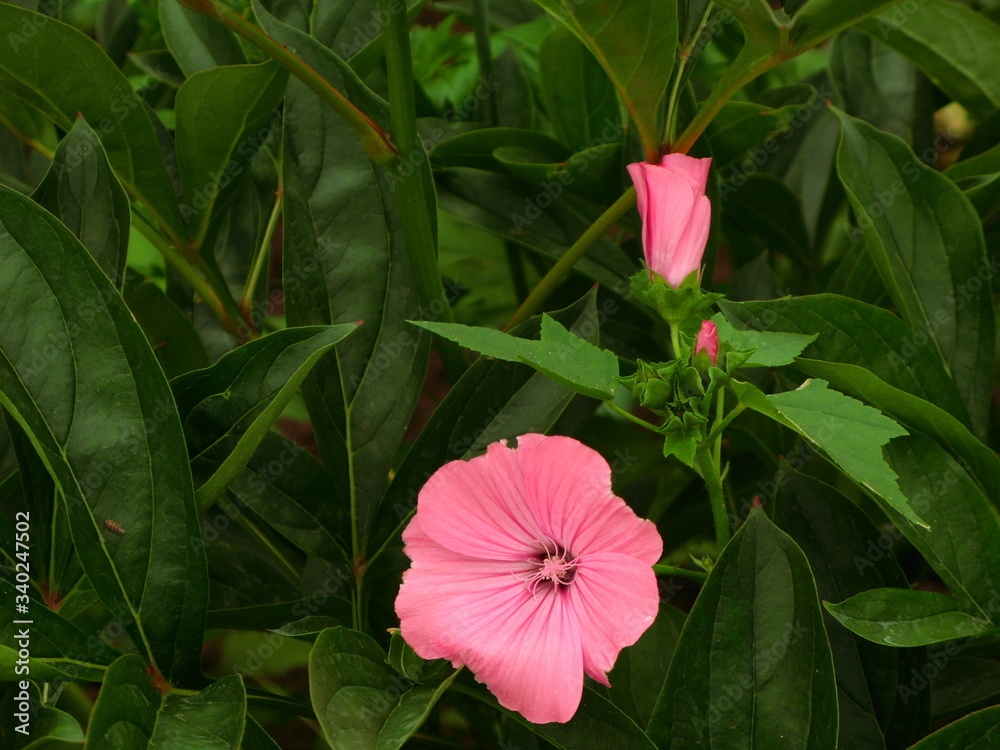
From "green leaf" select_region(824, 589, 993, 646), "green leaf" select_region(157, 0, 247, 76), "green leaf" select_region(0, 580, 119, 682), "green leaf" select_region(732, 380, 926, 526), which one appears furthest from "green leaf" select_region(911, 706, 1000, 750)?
"green leaf" select_region(157, 0, 247, 76)

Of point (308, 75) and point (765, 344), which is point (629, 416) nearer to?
point (765, 344)

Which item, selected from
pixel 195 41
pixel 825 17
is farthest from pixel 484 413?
pixel 195 41

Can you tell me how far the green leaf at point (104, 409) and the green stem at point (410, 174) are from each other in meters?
0.24

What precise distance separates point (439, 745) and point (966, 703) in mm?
476

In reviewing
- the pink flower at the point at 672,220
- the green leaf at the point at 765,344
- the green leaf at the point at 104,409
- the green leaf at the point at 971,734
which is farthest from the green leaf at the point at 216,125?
the green leaf at the point at 971,734

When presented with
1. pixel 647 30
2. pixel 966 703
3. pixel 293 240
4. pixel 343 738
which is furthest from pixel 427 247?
pixel 966 703

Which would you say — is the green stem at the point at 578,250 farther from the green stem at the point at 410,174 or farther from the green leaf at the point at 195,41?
the green leaf at the point at 195,41

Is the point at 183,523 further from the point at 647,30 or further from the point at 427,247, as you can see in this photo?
the point at 647,30

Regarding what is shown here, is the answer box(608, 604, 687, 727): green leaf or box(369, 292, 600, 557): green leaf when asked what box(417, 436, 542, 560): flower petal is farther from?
box(608, 604, 687, 727): green leaf

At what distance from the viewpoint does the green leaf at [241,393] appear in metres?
0.61

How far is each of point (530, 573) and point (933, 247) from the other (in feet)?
1.55

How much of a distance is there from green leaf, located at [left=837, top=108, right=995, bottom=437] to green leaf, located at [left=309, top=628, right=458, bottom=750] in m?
0.51

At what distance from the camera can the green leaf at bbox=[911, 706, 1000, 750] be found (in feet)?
1.90

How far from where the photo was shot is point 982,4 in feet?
4.72
